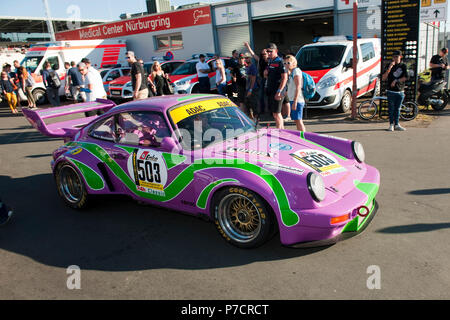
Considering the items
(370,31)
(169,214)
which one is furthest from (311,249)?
(370,31)

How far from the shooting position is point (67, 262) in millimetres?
3654

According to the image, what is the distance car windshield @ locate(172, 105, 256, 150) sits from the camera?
3988 mm

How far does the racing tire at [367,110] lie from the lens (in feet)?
30.6

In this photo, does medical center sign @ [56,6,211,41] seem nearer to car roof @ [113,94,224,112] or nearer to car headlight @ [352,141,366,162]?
car roof @ [113,94,224,112]

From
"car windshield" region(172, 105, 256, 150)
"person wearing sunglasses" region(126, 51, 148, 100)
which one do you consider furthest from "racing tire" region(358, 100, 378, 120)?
"car windshield" region(172, 105, 256, 150)

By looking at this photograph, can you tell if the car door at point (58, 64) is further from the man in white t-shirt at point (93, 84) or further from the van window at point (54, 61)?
the man in white t-shirt at point (93, 84)

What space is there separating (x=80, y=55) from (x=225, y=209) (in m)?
18.7

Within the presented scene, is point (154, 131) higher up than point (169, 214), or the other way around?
point (154, 131)

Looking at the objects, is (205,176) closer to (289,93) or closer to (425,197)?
(425,197)

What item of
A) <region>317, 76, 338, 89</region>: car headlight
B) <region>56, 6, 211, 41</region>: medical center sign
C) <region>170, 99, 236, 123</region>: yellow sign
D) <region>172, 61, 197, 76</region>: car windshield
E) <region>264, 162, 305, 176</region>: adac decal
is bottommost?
<region>264, 162, 305, 176</region>: adac decal

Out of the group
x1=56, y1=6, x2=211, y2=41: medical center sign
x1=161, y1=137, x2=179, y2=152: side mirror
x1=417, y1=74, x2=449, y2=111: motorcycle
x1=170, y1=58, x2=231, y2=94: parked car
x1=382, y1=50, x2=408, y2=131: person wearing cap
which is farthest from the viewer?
x1=56, y1=6, x2=211, y2=41: medical center sign

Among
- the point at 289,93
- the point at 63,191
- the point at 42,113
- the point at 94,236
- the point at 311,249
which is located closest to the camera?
the point at 311,249

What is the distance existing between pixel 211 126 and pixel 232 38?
63.9 feet

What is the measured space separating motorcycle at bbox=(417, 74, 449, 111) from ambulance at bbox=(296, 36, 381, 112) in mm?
1251
